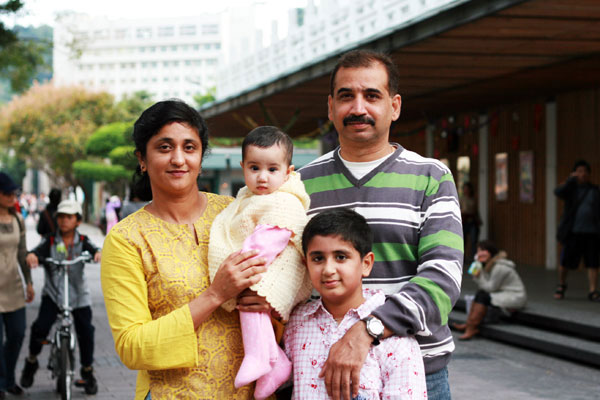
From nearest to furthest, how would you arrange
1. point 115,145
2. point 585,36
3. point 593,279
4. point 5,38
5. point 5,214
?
point 5,214 → point 585,36 → point 593,279 → point 5,38 → point 115,145

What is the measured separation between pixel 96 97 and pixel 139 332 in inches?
2113

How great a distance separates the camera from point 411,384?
2.58 metres

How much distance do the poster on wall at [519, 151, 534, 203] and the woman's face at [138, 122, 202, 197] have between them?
15073mm

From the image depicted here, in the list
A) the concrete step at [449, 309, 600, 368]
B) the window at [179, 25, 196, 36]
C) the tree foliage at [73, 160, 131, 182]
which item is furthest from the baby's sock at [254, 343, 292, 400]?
the window at [179, 25, 196, 36]

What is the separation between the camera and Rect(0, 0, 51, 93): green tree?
45.1 feet

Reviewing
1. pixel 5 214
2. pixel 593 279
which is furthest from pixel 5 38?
pixel 593 279

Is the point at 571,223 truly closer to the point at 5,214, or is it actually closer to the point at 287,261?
the point at 5,214

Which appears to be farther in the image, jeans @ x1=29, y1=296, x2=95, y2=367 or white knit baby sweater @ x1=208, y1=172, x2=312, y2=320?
jeans @ x1=29, y1=296, x2=95, y2=367

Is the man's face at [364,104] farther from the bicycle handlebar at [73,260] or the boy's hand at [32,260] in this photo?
the boy's hand at [32,260]

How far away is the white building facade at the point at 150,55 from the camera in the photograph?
140m

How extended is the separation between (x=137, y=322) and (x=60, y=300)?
5.31 m

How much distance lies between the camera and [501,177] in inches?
714

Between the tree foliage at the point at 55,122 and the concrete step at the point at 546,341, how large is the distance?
144 feet

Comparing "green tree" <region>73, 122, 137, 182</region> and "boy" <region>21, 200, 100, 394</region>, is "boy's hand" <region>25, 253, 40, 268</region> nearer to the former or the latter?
"boy" <region>21, 200, 100, 394</region>
